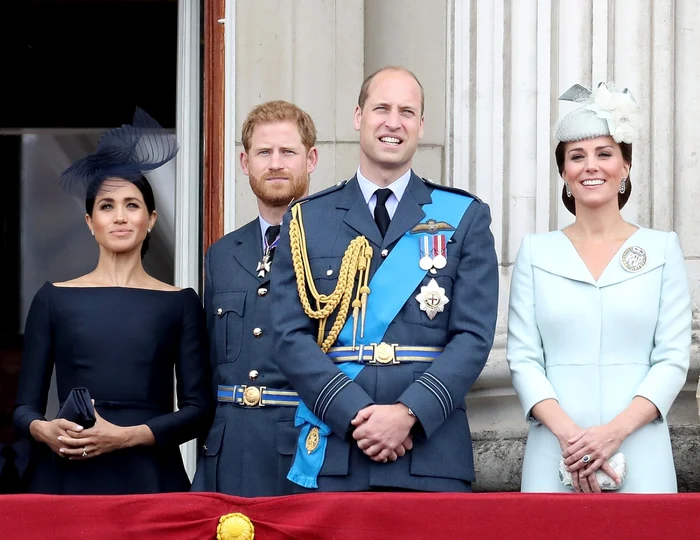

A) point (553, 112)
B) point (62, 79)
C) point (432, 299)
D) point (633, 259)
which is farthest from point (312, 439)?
point (62, 79)

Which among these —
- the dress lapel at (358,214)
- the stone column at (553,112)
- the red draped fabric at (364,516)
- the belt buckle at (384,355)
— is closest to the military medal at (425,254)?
the dress lapel at (358,214)

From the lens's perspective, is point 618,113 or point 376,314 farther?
point 618,113

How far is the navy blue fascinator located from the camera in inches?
166

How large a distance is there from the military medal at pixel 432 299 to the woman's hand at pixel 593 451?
46cm

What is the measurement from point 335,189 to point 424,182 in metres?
0.24

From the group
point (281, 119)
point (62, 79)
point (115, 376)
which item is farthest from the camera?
point (62, 79)

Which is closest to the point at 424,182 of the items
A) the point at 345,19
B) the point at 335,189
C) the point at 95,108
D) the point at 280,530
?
the point at 335,189

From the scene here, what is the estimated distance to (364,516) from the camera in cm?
315

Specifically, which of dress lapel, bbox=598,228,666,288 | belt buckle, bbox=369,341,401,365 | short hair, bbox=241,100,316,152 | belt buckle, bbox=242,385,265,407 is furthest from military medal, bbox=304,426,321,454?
short hair, bbox=241,100,316,152

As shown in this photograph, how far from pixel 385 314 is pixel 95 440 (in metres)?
0.85

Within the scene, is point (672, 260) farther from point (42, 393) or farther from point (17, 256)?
point (17, 256)

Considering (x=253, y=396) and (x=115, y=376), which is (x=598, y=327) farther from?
(x=115, y=376)

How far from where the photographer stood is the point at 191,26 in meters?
5.95

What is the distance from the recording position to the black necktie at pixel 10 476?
4.00 meters
